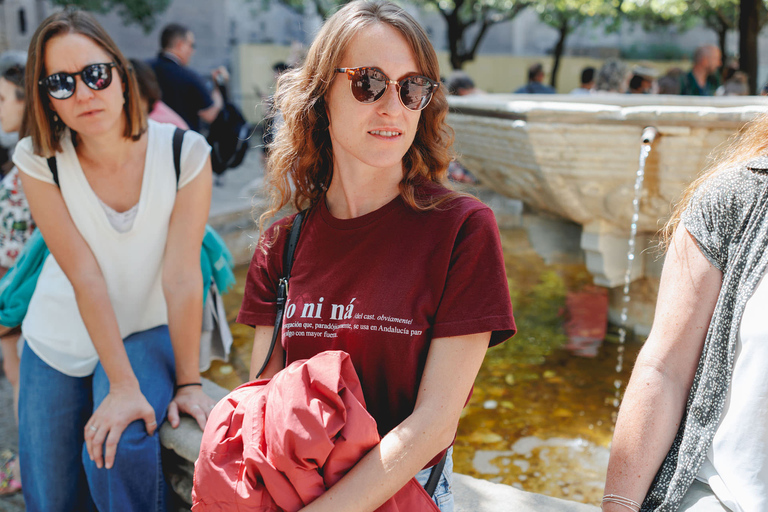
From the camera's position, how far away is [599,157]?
3396mm

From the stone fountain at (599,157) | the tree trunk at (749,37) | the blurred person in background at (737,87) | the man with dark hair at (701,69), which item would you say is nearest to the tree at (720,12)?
the tree trunk at (749,37)

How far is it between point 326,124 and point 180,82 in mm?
3711

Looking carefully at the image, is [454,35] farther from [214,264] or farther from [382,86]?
[382,86]

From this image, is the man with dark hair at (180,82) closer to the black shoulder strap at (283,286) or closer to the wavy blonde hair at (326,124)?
the wavy blonde hair at (326,124)

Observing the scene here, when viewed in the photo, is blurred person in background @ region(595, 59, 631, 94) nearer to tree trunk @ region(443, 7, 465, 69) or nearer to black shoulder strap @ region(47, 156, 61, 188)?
black shoulder strap @ region(47, 156, 61, 188)

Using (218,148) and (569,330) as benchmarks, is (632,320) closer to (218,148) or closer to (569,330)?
(569,330)

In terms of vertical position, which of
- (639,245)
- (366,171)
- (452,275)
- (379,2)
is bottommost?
(639,245)

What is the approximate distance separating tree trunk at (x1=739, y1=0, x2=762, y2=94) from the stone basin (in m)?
6.38

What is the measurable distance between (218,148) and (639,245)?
9.77 feet

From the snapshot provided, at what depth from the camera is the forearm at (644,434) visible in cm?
137

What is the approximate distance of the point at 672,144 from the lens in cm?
319

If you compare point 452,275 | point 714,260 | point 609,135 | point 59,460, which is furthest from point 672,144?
point 59,460

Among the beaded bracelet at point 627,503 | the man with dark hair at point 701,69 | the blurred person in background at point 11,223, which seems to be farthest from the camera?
the man with dark hair at point 701,69

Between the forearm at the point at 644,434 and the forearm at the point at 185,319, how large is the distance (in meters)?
1.39
